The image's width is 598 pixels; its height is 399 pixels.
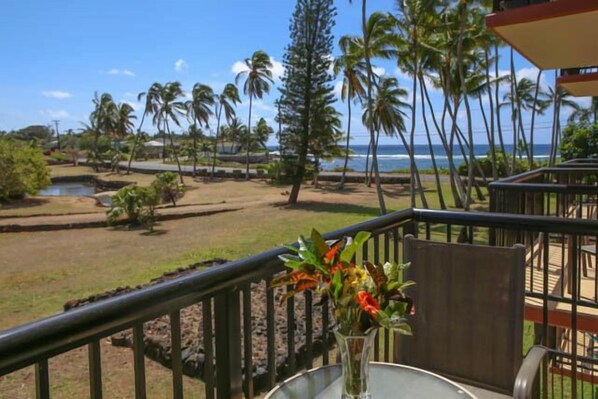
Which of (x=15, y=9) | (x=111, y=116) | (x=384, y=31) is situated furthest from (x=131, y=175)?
(x=384, y=31)

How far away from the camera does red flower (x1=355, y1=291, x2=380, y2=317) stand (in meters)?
0.99

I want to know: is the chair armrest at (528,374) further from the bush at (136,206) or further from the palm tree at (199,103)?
the palm tree at (199,103)

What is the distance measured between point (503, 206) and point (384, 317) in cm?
300

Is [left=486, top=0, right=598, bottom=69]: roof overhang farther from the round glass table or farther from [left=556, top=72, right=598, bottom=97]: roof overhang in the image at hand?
the round glass table

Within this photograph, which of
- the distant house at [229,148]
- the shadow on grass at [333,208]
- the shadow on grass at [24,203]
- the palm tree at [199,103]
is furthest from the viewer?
the distant house at [229,148]

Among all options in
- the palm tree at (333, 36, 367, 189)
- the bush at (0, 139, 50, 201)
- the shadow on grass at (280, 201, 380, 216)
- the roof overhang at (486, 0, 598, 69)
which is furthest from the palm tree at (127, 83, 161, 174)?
the roof overhang at (486, 0, 598, 69)

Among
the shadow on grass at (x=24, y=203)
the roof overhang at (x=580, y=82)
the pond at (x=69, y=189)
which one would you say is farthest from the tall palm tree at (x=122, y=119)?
the roof overhang at (x=580, y=82)

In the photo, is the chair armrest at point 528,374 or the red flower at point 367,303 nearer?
the red flower at point 367,303

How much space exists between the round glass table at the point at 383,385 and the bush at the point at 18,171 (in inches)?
997

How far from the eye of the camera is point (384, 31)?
14633mm

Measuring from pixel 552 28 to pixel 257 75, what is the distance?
26.1m

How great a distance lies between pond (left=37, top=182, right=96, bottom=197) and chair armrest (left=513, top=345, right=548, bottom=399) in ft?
104

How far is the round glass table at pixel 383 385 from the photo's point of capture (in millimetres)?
1313

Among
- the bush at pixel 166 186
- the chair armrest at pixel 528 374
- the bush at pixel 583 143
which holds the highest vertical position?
the bush at pixel 583 143
